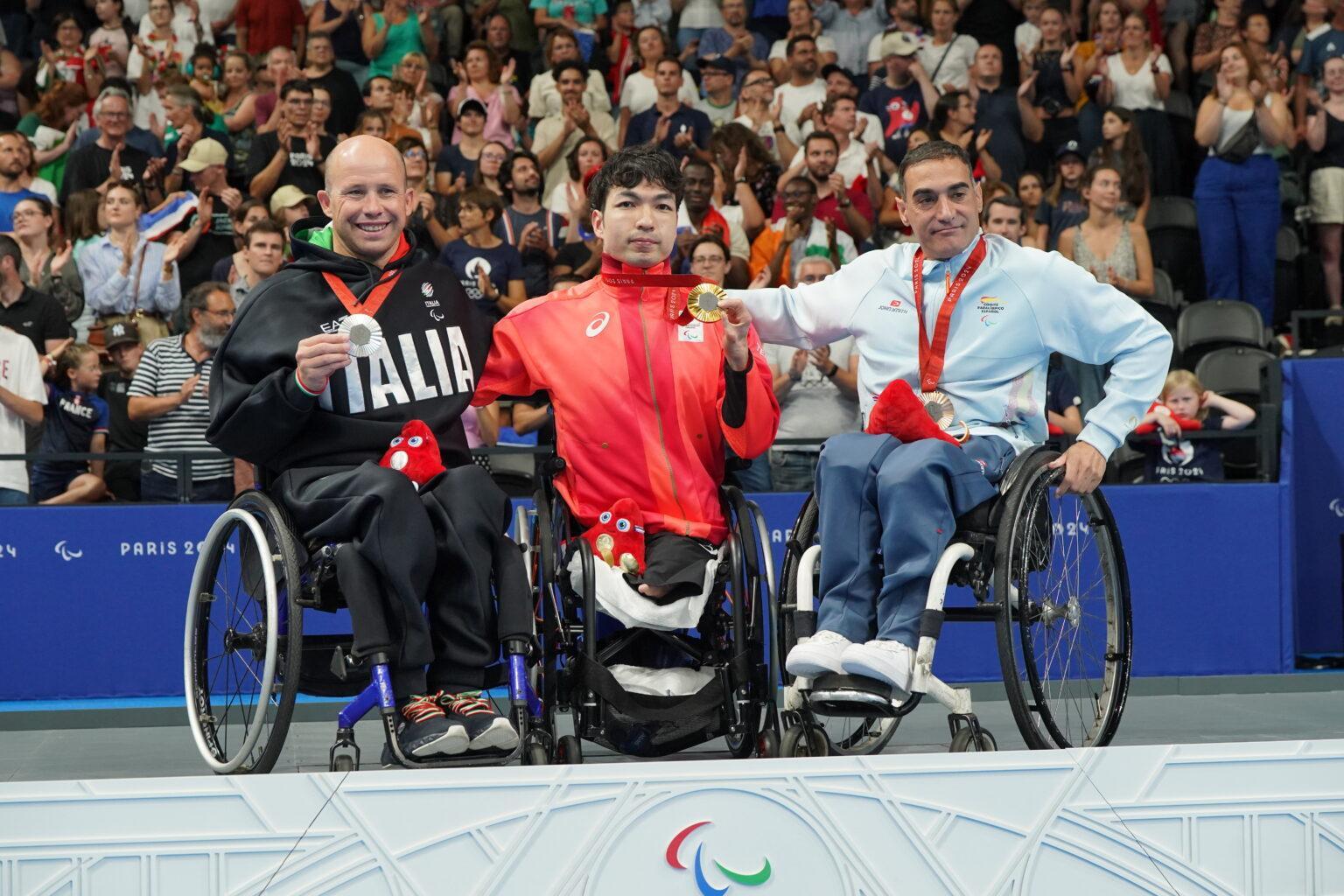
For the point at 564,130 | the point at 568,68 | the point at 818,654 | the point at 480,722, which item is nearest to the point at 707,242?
the point at 564,130

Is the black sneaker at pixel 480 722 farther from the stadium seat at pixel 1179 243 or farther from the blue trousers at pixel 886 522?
the stadium seat at pixel 1179 243

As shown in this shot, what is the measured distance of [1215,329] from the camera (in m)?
6.55

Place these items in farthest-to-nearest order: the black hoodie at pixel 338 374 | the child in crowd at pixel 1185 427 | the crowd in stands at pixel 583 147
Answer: the crowd in stands at pixel 583 147 < the child in crowd at pixel 1185 427 < the black hoodie at pixel 338 374

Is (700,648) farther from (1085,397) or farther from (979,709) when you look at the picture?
(1085,397)

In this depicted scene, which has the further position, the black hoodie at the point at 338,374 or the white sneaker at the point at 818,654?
the black hoodie at the point at 338,374

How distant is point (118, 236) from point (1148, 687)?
14.6ft

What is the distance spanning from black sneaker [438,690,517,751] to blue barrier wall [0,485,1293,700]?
2693mm

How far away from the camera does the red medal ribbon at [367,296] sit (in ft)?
10.5

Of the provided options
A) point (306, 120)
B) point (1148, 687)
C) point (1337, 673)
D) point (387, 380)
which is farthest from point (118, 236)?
point (1337, 673)

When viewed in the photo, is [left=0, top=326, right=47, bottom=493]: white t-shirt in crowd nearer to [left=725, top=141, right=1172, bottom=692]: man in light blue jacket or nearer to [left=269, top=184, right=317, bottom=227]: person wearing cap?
[left=269, top=184, right=317, bottom=227]: person wearing cap

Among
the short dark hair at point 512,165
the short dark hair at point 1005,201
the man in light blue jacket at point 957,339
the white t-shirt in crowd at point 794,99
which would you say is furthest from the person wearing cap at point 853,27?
the man in light blue jacket at point 957,339

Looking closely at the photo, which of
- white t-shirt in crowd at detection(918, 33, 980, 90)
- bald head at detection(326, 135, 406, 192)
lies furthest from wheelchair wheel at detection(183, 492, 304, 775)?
white t-shirt in crowd at detection(918, 33, 980, 90)

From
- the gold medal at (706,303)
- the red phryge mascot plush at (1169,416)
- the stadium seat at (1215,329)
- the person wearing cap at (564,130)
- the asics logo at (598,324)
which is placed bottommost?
the red phryge mascot plush at (1169,416)

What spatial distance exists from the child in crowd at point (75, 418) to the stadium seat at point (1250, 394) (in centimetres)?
419
